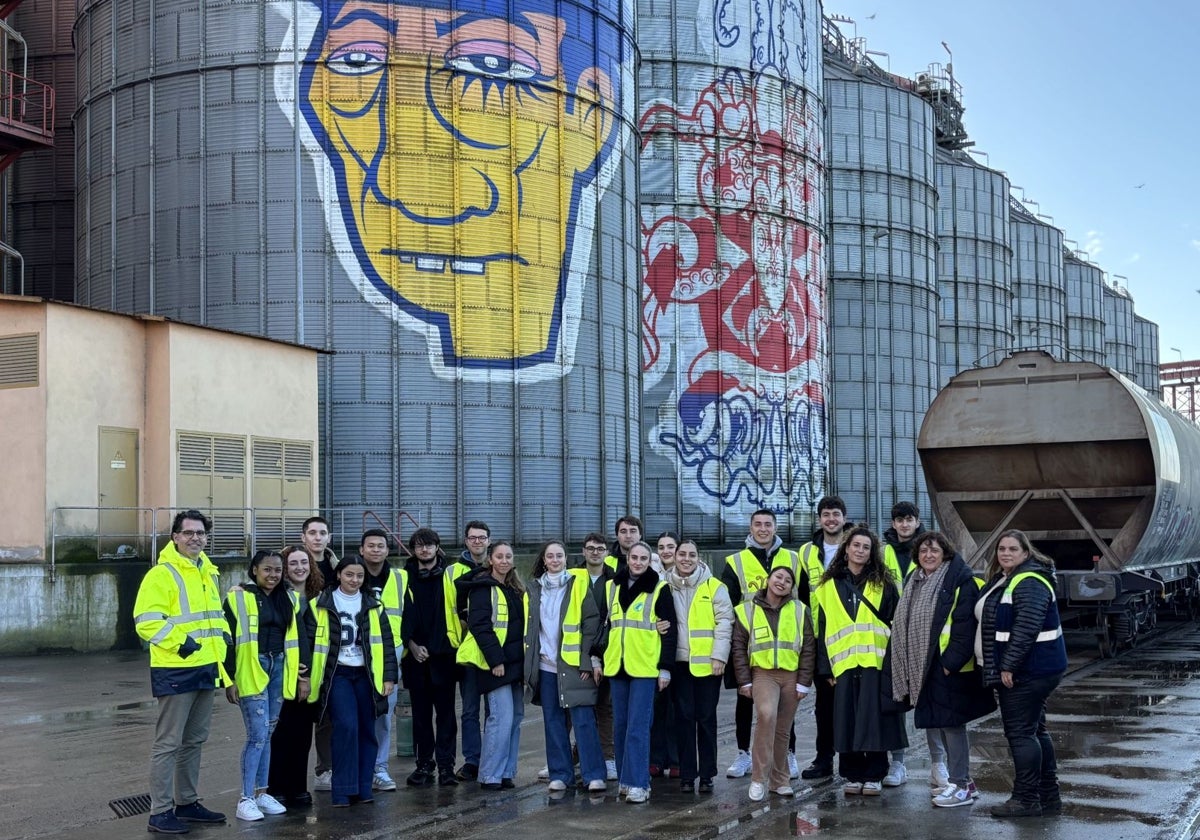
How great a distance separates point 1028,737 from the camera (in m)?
9.71

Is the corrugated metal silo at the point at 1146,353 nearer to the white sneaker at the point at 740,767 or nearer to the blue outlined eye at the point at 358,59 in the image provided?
the blue outlined eye at the point at 358,59

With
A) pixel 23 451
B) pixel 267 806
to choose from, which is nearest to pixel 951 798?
pixel 267 806

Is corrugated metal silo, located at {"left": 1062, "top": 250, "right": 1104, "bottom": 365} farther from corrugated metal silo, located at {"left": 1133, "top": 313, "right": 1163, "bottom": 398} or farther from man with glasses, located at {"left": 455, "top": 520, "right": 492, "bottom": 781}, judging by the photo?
man with glasses, located at {"left": 455, "top": 520, "right": 492, "bottom": 781}

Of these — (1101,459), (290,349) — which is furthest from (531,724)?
(290,349)

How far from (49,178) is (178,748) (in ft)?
99.4

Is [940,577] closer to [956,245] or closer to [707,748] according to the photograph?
[707,748]

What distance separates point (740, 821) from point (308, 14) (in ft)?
74.1

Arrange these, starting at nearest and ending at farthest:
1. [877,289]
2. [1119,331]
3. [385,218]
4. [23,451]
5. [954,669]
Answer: [954,669], [23,451], [385,218], [877,289], [1119,331]

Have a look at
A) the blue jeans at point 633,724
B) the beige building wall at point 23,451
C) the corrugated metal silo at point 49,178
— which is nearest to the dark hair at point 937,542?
the blue jeans at point 633,724

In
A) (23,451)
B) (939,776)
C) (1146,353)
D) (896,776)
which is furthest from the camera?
(1146,353)

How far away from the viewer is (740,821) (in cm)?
956

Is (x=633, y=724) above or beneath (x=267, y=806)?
above

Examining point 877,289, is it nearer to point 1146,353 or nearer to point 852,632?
point 852,632

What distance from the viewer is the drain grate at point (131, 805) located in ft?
33.1
